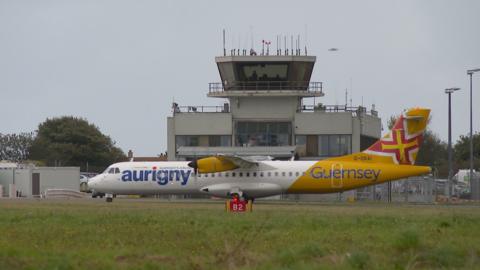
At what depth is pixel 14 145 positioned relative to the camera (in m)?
137

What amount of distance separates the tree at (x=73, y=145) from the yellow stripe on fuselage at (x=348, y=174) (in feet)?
185

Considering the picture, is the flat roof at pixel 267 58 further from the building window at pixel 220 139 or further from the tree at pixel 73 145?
the tree at pixel 73 145

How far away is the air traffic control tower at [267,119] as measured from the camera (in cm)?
7150

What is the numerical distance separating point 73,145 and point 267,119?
45491mm

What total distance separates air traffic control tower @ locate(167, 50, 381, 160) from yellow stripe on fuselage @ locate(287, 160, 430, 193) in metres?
18.1

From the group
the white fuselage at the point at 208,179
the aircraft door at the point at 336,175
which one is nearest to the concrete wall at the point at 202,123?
the white fuselage at the point at 208,179

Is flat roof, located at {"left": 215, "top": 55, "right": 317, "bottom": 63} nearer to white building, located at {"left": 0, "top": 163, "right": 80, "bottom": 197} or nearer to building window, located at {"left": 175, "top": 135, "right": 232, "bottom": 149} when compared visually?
building window, located at {"left": 175, "top": 135, "right": 232, "bottom": 149}

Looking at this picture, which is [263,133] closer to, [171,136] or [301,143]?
[301,143]

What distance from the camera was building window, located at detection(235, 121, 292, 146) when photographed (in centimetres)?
7250

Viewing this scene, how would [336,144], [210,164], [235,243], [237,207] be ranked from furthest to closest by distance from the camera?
1. [336,144]
2. [210,164]
3. [237,207]
4. [235,243]

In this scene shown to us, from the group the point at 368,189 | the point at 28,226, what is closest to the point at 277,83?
the point at 368,189

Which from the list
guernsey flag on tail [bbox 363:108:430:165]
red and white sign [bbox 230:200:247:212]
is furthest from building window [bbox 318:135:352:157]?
red and white sign [bbox 230:200:247:212]

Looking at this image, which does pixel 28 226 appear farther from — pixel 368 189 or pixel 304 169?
pixel 368 189

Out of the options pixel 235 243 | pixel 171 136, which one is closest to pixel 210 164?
pixel 171 136
